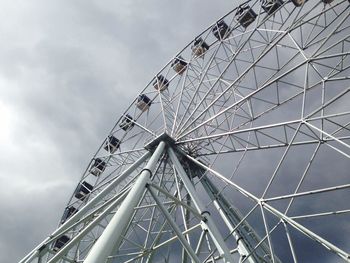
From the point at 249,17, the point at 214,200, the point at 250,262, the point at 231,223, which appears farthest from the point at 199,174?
the point at 249,17

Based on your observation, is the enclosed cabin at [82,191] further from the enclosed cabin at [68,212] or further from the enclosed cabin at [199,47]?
the enclosed cabin at [199,47]

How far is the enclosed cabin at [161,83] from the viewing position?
22750 millimetres

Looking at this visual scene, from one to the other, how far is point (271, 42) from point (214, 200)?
6.81 meters

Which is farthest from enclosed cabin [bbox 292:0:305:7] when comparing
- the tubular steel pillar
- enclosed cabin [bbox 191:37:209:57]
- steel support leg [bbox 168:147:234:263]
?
the tubular steel pillar

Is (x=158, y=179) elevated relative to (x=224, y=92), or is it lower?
lower

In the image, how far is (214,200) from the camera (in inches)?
639

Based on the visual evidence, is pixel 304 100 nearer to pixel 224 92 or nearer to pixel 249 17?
pixel 224 92

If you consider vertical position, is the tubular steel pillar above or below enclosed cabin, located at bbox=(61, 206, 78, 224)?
below

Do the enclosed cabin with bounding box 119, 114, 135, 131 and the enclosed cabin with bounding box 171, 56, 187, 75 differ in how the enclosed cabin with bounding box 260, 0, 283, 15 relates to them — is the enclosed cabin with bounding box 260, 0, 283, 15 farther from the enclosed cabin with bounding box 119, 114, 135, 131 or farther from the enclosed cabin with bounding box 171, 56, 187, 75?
the enclosed cabin with bounding box 119, 114, 135, 131

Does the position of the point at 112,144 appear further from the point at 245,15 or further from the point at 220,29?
the point at 245,15

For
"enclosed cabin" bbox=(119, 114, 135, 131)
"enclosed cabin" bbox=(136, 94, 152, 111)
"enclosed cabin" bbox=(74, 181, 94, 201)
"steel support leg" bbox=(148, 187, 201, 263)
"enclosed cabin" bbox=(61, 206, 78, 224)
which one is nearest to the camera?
"steel support leg" bbox=(148, 187, 201, 263)

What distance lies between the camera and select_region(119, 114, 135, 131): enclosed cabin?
77.5 ft

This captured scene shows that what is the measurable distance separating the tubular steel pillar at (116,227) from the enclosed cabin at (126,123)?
11.7 metres

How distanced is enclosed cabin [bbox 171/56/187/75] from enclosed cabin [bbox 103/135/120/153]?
A: 226 inches
